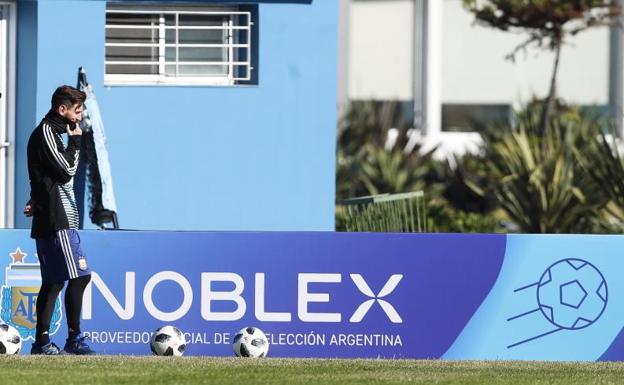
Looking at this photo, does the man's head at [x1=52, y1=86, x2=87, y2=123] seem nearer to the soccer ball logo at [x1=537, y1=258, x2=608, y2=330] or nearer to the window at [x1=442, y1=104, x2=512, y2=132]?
the soccer ball logo at [x1=537, y1=258, x2=608, y2=330]

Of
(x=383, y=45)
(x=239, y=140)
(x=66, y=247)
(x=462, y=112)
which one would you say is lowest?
(x=66, y=247)

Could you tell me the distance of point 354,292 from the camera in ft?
37.1

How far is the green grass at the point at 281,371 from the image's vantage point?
30.3ft

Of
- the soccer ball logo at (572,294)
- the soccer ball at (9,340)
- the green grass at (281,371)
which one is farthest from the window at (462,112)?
the soccer ball at (9,340)

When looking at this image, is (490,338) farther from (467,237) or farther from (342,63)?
(342,63)

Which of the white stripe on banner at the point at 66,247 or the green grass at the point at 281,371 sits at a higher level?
the white stripe on banner at the point at 66,247

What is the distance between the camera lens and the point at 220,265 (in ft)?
37.0

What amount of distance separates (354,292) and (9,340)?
2.44m

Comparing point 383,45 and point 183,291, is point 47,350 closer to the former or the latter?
point 183,291

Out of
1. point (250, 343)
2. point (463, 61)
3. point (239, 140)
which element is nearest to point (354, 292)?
point (250, 343)

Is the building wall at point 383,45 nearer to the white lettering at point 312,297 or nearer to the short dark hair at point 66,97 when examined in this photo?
the white lettering at point 312,297

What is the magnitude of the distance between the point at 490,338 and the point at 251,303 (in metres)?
1.72

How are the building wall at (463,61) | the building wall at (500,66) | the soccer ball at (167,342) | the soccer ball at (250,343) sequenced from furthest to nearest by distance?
the building wall at (463,61) < the building wall at (500,66) < the soccer ball at (250,343) < the soccer ball at (167,342)

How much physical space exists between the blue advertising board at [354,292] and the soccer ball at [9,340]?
445 millimetres
